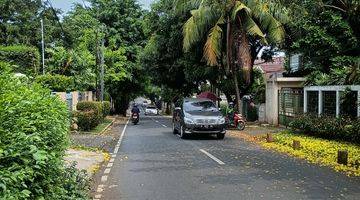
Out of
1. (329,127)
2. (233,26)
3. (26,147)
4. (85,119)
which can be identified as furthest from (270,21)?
(26,147)

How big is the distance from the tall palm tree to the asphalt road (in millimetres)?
11604

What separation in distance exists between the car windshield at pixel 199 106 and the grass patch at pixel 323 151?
3449 mm

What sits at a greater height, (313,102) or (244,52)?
(244,52)

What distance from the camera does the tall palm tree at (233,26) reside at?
27.6 metres

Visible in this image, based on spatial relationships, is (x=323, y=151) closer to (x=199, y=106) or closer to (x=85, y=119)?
(x=199, y=106)

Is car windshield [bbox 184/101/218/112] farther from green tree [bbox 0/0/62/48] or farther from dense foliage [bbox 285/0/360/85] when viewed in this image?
green tree [bbox 0/0/62/48]

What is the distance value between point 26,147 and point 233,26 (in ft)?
84.3

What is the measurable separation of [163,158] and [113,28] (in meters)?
37.0

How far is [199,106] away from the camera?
23594 mm

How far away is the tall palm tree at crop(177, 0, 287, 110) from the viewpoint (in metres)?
27.6

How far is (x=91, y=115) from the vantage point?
1037 inches

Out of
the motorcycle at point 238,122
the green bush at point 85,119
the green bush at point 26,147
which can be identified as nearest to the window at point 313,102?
the motorcycle at point 238,122

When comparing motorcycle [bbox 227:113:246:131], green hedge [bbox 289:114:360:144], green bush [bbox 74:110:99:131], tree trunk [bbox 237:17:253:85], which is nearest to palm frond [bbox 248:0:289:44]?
tree trunk [bbox 237:17:253:85]

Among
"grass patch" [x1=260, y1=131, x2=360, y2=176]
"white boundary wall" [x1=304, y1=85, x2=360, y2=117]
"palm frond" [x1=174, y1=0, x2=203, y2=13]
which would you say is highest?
"palm frond" [x1=174, y1=0, x2=203, y2=13]
